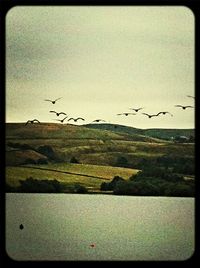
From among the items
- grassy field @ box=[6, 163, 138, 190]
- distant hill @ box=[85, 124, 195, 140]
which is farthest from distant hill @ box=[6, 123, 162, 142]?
grassy field @ box=[6, 163, 138, 190]

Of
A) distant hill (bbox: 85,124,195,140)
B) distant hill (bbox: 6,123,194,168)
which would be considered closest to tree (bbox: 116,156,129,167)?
distant hill (bbox: 6,123,194,168)

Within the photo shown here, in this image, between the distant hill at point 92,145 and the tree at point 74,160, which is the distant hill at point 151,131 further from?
the tree at point 74,160

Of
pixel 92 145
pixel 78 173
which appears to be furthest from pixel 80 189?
pixel 92 145

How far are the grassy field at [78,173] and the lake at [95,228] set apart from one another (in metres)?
0.07

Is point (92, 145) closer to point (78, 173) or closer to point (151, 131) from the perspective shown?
point (78, 173)

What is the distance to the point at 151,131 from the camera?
7.80 feet

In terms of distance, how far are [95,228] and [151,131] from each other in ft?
1.55

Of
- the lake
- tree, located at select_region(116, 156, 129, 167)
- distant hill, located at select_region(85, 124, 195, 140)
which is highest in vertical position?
distant hill, located at select_region(85, 124, 195, 140)

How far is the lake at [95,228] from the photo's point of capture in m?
2.30

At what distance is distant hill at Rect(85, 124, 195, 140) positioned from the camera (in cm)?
234

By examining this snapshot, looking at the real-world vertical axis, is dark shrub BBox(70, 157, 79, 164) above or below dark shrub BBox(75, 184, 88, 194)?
above

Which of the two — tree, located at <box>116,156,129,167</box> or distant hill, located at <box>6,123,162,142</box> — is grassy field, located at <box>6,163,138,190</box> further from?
distant hill, located at <box>6,123,162,142</box>

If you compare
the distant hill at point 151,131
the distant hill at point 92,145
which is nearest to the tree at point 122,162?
the distant hill at point 92,145

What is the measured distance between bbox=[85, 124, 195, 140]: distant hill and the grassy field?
163 millimetres
